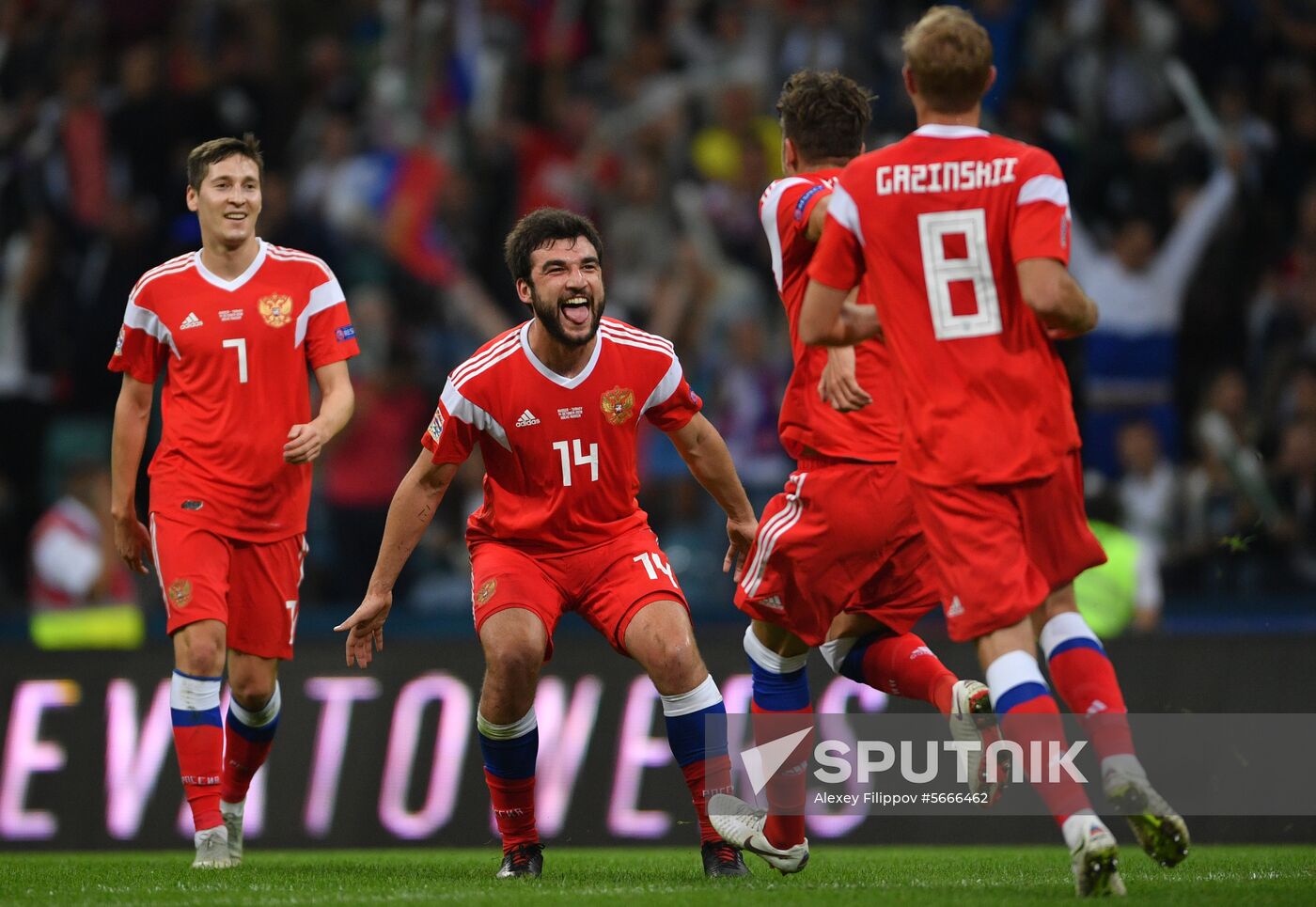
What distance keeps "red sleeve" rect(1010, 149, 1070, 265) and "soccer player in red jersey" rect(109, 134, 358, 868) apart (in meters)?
3.07

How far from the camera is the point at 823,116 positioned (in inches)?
241

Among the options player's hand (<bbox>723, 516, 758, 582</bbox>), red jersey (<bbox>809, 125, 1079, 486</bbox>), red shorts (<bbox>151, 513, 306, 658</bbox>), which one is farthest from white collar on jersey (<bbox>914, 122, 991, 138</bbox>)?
red shorts (<bbox>151, 513, 306, 658</bbox>)

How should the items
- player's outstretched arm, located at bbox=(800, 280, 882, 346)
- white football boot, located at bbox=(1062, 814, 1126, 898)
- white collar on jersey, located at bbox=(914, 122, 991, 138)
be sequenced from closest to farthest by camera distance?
1. white football boot, located at bbox=(1062, 814, 1126, 898)
2. white collar on jersey, located at bbox=(914, 122, 991, 138)
3. player's outstretched arm, located at bbox=(800, 280, 882, 346)

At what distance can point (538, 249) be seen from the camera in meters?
6.28

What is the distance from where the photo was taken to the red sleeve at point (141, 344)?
23.6ft

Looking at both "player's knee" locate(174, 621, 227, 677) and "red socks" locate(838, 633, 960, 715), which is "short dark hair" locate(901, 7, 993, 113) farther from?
"player's knee" locate(174, 621, 227, 677)

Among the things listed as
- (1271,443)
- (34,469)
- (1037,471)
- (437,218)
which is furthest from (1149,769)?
(34,469)

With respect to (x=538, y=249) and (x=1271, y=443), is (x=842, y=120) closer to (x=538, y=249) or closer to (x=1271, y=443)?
(x=538, y=249)

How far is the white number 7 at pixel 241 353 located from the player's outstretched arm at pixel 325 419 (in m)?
0.29

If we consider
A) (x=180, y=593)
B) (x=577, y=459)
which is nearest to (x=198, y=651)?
(x=180, y=593)

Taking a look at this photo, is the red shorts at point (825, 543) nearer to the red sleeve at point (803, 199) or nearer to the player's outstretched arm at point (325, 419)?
the red sleeve at point (803, 199)

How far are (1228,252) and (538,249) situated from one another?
6875 millimetres

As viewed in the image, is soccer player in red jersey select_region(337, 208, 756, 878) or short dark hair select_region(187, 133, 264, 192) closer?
soccer player in red jersey select_region(337, 208, 756, 878)

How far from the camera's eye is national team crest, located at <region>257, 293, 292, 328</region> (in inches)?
284
